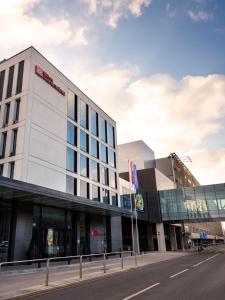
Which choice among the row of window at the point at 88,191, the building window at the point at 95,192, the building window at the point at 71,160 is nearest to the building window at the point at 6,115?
the building window at the point at 71,160

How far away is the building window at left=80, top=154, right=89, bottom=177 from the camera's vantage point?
119 ft

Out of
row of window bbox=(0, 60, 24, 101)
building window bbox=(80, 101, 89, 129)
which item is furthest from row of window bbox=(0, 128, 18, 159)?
building window bbox=(80, 101, 89, 129)

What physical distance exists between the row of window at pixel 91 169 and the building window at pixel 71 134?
1176 millimetres

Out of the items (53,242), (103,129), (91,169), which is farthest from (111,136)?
(53,242)

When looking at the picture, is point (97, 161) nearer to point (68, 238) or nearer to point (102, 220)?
point (102, 220)

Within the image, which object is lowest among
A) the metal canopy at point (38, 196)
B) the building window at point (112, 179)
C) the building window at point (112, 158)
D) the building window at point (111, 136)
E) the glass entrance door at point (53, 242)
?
the glass entrance door at point (53, 242)

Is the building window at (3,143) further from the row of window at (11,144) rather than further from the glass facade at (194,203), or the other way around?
the glass facade at (194,203)

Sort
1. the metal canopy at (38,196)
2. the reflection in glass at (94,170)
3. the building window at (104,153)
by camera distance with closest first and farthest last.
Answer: the metal canopy at (38,196), the reflection in glass at (94,170), the building window at (104,153)

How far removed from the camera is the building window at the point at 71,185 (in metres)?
32.5

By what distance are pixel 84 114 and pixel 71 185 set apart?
1146 cm

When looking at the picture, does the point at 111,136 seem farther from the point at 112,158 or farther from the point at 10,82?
the point at 10,82

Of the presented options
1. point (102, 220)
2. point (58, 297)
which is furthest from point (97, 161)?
point (58, 297)

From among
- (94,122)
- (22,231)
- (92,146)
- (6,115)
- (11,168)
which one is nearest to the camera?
(22,231)

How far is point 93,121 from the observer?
41906mm
